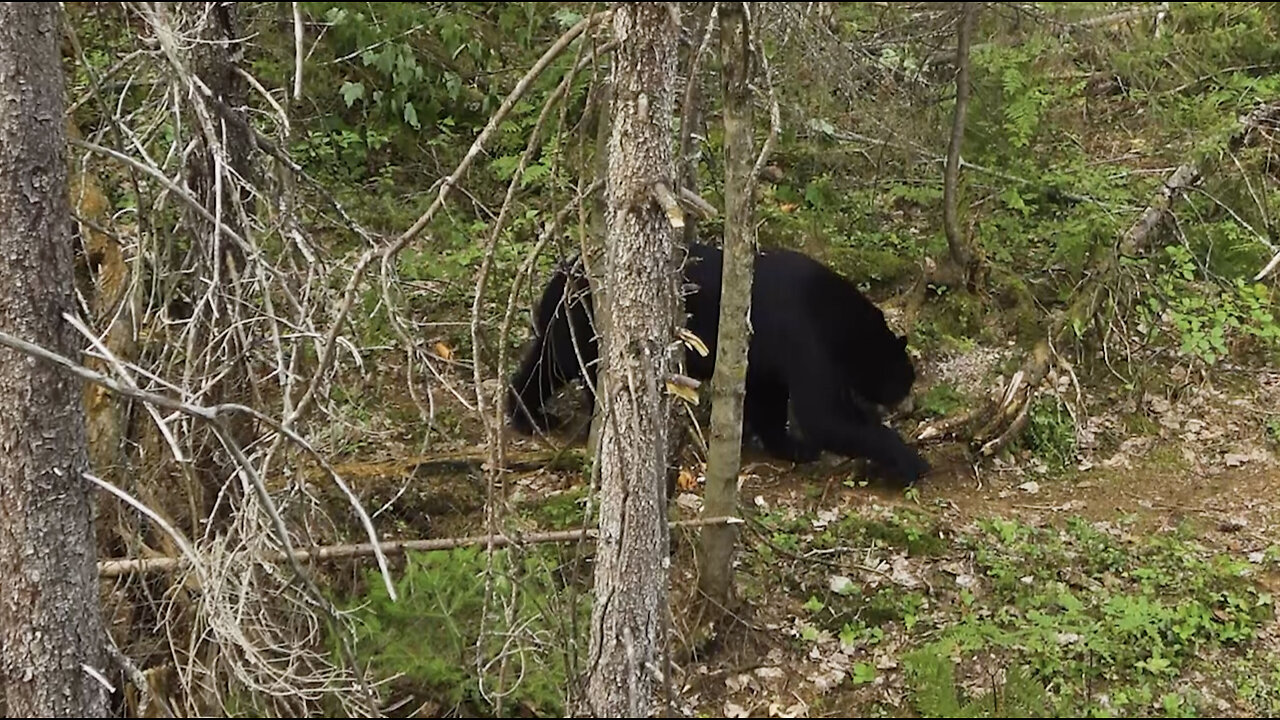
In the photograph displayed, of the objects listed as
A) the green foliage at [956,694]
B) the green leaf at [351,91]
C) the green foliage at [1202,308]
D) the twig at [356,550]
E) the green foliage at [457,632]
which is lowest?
the green foliage at [956,694]

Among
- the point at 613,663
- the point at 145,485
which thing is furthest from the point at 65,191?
the point at 613,663

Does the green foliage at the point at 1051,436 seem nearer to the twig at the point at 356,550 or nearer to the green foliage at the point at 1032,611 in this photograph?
the green foliage at the point at 1032,611

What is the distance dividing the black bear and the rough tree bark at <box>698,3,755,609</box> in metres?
1.76

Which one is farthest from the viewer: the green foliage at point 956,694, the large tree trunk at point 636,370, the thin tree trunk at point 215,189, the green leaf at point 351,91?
the green leaf at point 351,91

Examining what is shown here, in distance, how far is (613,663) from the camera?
12.0 feet

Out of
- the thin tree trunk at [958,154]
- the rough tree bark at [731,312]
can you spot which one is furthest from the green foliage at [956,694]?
the thin tree trunk at [958,154]

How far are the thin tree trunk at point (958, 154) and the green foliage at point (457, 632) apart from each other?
12.2 feet

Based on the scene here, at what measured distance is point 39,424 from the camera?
353cm

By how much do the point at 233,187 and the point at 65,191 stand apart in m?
0.59

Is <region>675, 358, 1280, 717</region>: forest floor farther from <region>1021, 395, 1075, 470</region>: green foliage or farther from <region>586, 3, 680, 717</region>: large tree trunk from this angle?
<region>586, 3, 680, 717</region>: large tree trunk

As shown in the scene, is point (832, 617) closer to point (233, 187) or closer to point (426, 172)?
point (233, 187)

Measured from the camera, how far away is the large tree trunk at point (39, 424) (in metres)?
3.36

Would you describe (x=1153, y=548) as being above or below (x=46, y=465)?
below

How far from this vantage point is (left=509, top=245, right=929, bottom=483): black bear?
6.34 meters
